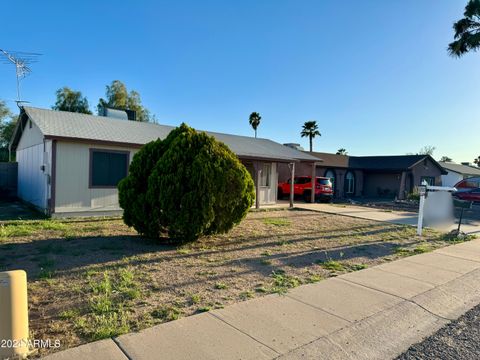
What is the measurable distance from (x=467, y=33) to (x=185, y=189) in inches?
1010

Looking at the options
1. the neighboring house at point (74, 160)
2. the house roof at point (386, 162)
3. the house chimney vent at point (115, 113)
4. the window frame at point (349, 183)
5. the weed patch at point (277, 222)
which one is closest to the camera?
the neighboring house at point (74, 160)

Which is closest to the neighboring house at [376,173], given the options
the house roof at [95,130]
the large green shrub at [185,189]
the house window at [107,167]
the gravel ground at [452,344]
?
the house roof at [95,130]

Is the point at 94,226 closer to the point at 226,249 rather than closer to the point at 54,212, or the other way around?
the point at 54,212

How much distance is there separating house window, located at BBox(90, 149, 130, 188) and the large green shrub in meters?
4.41

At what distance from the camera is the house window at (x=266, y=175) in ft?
56.5

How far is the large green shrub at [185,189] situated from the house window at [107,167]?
14.5 ft

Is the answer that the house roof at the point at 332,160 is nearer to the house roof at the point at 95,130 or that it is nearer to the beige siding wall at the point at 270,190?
the house roof at the point at 95,130

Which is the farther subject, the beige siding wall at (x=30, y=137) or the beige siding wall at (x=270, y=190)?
the beige siding wall at (x=270, y=190)

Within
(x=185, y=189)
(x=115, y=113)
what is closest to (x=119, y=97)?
(x=115, y=113)

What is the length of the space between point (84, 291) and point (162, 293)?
3.48 feet

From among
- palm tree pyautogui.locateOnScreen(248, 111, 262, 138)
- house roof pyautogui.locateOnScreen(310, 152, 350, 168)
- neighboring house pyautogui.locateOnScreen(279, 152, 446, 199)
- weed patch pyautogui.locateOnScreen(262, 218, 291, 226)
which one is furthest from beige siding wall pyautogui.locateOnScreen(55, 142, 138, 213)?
palm tree pyautogui.locateOnScreen(248, 111, 262, 138)

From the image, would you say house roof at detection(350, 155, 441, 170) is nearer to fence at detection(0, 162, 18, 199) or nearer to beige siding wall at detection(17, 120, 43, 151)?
beige siding wall at detection(17, 120, 43, 151)

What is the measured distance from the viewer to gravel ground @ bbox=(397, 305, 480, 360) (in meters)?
3.39

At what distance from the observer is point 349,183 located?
99.6 feet
